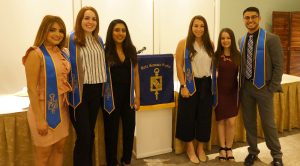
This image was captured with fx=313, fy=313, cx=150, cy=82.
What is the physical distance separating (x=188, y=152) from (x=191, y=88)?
2.27ft

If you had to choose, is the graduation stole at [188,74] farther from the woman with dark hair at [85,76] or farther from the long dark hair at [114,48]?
the woman with dark hair at [85,76]

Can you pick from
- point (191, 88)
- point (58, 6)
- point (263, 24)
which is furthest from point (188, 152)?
point (263, 24)

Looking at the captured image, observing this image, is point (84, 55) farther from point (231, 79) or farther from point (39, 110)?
point (231, 79)

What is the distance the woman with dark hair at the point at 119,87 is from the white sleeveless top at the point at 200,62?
0.53 metres

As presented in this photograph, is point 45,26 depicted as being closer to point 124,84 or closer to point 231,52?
point 124,84

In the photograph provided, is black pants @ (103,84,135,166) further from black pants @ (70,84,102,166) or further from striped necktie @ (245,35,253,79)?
striped necktie @ (245,35,253,79)

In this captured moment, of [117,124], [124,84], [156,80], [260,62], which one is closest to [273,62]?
[260,62]

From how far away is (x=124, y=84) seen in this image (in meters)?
2.56

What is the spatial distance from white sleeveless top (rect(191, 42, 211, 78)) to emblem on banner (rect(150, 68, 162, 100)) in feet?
1.12

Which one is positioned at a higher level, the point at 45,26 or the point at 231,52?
the point at 45,26

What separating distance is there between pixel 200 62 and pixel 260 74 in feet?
1.70

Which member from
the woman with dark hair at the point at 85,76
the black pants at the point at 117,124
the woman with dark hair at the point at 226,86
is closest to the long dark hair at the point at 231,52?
the woman with dark hair at the point at 226,86

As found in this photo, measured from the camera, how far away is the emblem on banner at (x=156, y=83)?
2877mm

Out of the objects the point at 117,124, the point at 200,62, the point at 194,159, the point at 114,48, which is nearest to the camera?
the point at 114,48
